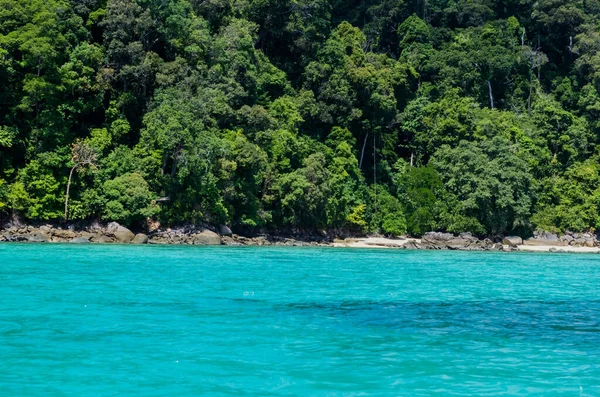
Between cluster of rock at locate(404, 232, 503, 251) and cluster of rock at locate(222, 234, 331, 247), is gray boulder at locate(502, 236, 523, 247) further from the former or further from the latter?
cluster of rock at locate(222, 234, 331, 247)

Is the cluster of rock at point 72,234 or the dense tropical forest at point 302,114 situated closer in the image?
the cluster of rock at point 72,234

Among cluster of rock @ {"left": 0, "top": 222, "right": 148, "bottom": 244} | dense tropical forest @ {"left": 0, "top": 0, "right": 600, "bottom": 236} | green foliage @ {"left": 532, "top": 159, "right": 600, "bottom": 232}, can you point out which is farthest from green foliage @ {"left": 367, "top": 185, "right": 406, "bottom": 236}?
cluster of rock @ {"left": 0, "top": 222, "right": 148, "bottom": 244}

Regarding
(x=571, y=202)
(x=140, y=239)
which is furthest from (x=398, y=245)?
(x=140, y=239)

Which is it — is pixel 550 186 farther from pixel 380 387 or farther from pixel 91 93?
pixel 380 387

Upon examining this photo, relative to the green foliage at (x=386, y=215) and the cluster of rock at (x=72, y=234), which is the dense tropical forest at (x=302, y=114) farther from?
the cluster of rock at (x=72, y=234)

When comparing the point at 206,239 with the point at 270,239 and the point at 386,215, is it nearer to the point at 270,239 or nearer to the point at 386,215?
the point at 270,239

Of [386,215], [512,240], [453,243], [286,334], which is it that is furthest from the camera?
[386,215]

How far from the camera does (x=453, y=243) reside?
58.2 m

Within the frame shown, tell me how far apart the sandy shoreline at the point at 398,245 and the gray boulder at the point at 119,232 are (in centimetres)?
1719

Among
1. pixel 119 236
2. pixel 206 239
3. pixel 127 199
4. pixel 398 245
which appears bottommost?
pixel 398 245

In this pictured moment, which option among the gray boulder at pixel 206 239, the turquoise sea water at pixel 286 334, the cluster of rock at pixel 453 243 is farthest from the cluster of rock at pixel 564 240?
the turquoise sea water at pixel 286 334

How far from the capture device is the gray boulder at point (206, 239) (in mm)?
50225

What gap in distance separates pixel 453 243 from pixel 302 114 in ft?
59.6

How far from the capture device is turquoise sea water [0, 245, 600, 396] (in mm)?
10867
